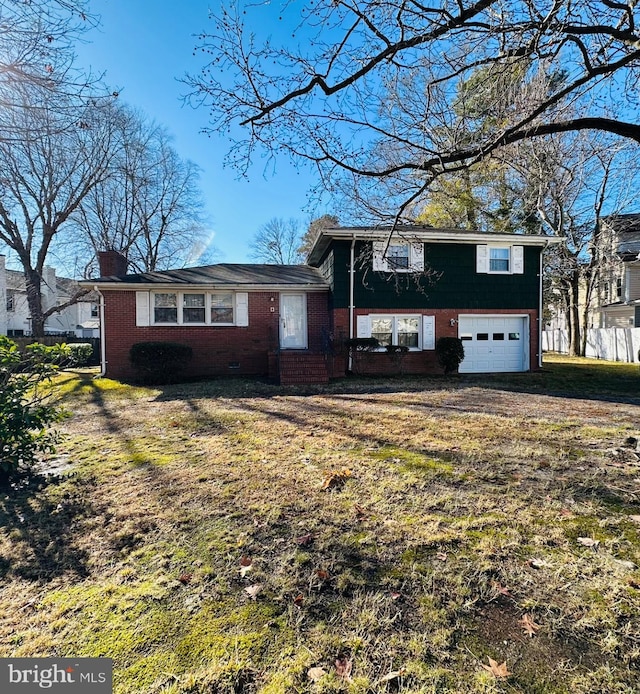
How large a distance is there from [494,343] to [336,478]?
11728mm

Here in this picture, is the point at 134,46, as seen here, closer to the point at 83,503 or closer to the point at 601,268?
the point at 83,503

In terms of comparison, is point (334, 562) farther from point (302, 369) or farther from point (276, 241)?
point (276, 241)

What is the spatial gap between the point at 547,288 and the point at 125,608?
1053 inches

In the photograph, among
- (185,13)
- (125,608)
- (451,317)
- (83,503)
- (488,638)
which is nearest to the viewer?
(488,638)

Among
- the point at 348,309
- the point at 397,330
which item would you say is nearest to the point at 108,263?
the point at 348,309

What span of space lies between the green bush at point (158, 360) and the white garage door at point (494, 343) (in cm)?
954

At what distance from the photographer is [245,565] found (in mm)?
2406

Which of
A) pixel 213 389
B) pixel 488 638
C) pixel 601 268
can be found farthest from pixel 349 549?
pixel 601 268

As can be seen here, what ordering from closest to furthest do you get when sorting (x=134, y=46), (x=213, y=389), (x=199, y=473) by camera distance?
(x=199, y=473)
(x=134, y=46)
(x=213, y=389)

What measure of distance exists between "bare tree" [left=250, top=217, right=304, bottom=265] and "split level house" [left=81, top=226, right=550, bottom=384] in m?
24.7

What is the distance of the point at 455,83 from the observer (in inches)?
199

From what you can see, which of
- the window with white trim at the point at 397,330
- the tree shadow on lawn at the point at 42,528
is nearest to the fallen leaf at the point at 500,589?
the tree shadow on lawn at the point at 42,528

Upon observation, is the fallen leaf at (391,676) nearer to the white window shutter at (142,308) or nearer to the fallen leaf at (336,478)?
the fallen leaf at (336,478)

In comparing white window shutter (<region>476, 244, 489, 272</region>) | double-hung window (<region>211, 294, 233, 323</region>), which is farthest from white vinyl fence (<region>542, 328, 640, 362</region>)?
double-hung window (<region>211, 294, 233, 323</region>)
